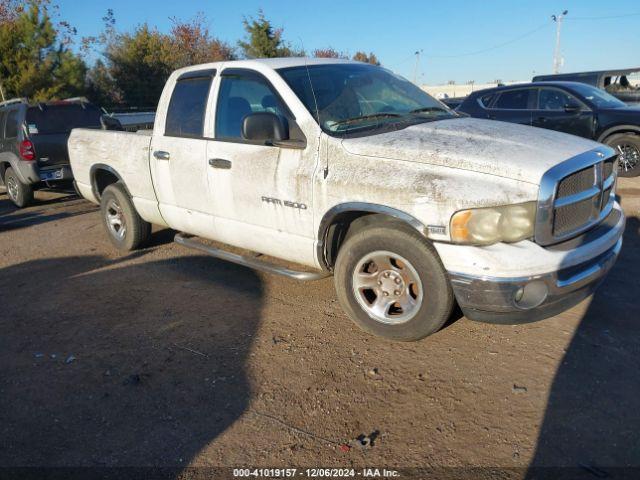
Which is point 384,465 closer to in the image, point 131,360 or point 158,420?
point 158,420

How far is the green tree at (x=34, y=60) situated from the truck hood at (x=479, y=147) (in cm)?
2509

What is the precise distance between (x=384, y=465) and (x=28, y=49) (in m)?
27.9

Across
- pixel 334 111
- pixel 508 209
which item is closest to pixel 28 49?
pixel 334 111

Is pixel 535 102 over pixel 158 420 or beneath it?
over

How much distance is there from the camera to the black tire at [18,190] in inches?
367

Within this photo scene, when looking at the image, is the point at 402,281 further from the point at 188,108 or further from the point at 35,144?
the point at 35,144

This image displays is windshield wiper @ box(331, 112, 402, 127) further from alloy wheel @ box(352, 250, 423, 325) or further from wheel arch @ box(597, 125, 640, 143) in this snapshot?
wheel arch @ box(597, 125, 640, 143)

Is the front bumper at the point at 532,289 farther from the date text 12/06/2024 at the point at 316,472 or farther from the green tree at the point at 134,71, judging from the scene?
the green tree at the point at 134,71

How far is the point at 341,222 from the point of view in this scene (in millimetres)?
3637

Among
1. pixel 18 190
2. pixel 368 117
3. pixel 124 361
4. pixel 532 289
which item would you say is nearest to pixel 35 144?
pixel 18 190

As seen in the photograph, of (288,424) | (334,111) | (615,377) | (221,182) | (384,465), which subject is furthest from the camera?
(221,182)

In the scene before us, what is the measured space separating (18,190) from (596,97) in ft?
35.1

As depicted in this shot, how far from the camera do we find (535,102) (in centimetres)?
912

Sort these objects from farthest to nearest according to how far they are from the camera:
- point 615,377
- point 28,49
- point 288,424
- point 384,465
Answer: point 28,49 < point 615,377 < point 288,424 < point 384,465
